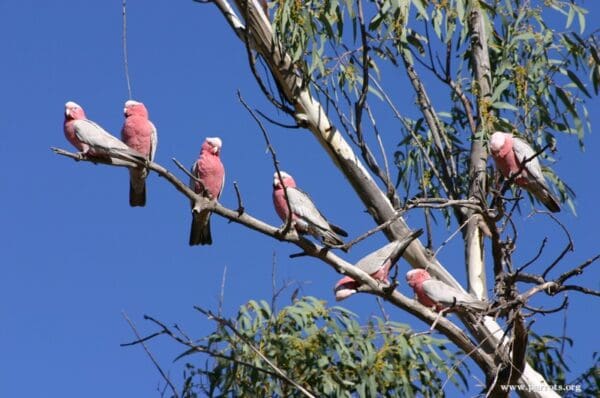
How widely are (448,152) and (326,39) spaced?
95cm

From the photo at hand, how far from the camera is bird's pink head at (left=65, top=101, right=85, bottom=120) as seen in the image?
475 centimetres

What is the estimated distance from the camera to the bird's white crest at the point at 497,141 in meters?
4.68

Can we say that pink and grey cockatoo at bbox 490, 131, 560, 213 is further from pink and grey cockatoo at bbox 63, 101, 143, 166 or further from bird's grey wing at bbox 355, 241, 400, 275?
pink and grey cockatoo at bbox 63, 101, 143, 166

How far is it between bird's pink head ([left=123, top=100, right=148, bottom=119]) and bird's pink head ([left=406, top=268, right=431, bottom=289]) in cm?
123

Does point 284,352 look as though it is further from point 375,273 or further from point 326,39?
point 326,39

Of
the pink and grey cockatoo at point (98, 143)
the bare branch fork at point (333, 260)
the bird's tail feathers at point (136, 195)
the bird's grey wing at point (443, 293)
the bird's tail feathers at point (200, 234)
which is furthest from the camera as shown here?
the bird's tail feathers at point (136, 195)

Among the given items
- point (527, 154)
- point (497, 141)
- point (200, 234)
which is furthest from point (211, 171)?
point (527, 154)

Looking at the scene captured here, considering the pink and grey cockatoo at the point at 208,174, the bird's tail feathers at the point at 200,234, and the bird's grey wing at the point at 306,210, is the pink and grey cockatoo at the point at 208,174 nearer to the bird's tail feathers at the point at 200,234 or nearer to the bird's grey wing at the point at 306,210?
the bird's tail feathers at the point at 200,234

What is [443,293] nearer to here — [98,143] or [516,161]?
[516,161]

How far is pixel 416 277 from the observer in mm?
4781

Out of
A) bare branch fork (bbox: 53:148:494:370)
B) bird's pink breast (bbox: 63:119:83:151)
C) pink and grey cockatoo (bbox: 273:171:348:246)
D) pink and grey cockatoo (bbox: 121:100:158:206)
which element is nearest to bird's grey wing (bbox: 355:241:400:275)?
pink and grey cockatoo (bbox: 273:171:348:246)

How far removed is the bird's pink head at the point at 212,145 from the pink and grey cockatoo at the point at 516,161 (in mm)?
1074

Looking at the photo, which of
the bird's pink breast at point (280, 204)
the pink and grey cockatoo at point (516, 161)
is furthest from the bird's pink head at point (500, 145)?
the bird's pink breast at point (280, 204)

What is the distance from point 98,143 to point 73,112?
1.46 feet
